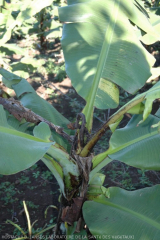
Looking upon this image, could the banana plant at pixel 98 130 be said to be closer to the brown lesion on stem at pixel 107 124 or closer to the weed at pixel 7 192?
the brown lesion on stem at pixel 107 124

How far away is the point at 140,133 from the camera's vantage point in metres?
1.30

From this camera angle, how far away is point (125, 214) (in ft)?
4.13

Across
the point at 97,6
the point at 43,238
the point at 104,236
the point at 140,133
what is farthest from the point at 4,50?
the point at 104,236

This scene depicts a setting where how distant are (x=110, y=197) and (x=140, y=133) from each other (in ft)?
1.25

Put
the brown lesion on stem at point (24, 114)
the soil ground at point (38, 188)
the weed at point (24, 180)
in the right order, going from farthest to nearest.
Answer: the weed at point (24, 180)
the soil ground at point (38, 188)
the brown lesion on stem at point (24, 114)

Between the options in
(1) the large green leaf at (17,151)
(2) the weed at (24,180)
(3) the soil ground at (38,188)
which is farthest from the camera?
(2) the weed at (24,180)

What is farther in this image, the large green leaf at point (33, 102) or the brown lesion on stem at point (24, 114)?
the large green leaf at point (33, 102)

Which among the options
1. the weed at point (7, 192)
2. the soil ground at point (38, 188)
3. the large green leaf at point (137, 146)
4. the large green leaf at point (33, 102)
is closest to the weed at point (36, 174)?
the soil ground at point (38, 188)

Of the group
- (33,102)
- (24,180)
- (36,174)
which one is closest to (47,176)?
(36,174)

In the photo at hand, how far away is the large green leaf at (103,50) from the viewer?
1.44 metres

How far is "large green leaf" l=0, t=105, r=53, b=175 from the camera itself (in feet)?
3.23

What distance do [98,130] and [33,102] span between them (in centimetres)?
54

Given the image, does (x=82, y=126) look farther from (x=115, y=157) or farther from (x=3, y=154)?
(x=3, y=154)

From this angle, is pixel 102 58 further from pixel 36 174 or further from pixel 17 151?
pixel 36 174
